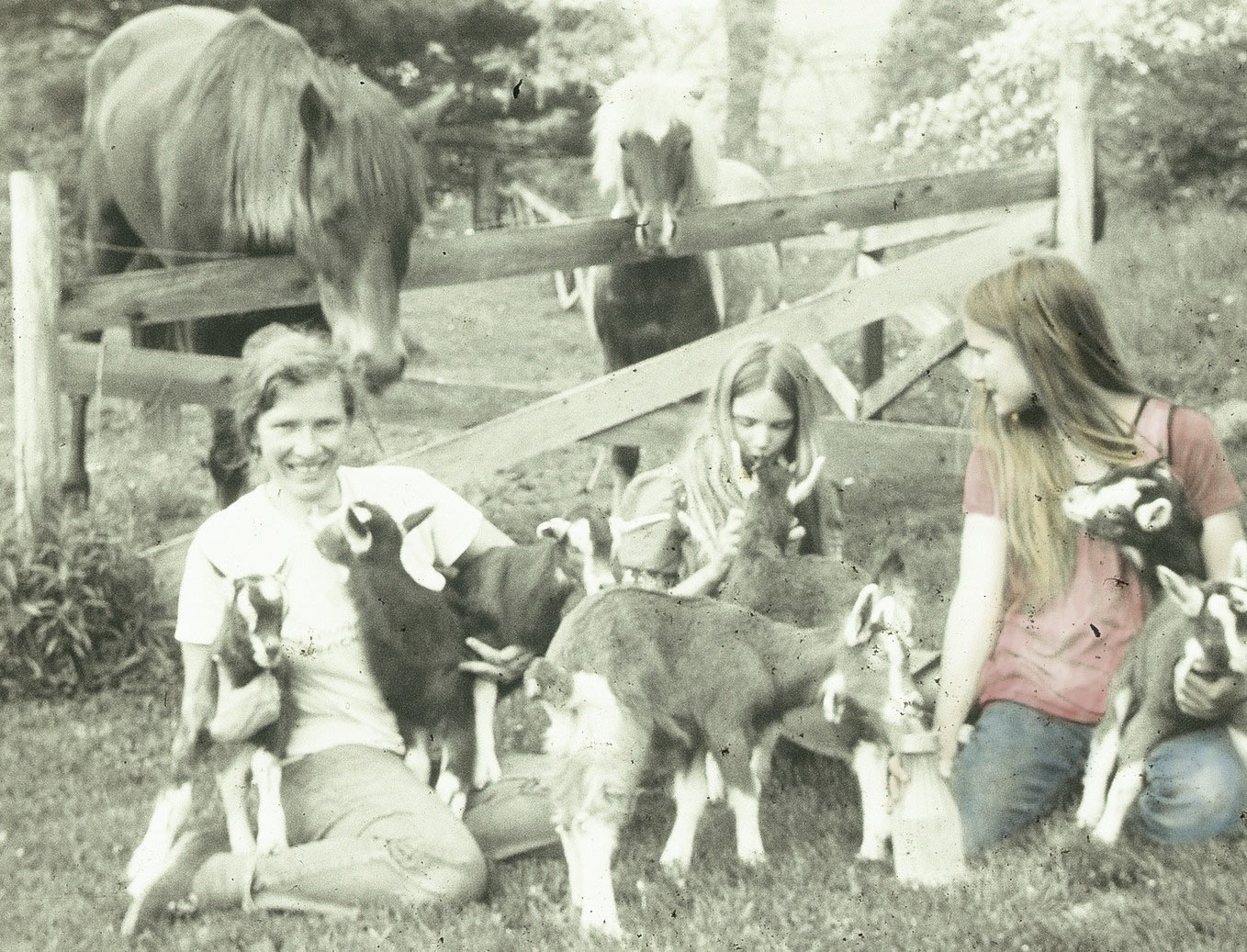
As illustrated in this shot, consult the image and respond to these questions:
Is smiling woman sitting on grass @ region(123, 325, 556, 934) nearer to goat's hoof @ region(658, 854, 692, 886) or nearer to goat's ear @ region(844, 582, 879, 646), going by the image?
goat's hoof @ region(658, 854, 692, 886)

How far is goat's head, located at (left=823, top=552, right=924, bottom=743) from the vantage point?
2.92 meters

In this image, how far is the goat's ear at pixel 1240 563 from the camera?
9.65ft

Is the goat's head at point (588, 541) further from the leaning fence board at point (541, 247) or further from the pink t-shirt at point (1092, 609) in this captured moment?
the leaning fence board at point (541, 247)

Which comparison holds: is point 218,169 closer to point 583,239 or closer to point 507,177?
point 583,239

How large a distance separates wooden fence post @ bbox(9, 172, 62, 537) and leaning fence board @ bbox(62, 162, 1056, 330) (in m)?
0.08

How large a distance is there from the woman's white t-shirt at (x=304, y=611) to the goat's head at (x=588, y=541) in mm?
383

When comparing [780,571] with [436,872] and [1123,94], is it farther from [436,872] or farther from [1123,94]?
[1123,94]

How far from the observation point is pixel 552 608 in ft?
11.4

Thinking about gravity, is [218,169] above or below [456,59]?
below

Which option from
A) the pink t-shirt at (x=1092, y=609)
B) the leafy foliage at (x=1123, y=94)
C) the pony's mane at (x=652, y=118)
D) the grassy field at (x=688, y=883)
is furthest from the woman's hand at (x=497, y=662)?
the leafy foliage at (x=1123, y=94)

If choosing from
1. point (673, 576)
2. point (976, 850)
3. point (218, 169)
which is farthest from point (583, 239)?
point (976, 850)

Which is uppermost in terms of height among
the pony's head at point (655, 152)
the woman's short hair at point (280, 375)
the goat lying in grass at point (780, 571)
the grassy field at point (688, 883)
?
the pony's head at point (655, 152)

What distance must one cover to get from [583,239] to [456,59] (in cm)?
228

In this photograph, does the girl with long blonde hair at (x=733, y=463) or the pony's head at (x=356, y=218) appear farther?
the pony's head at (x=356, y=218)
